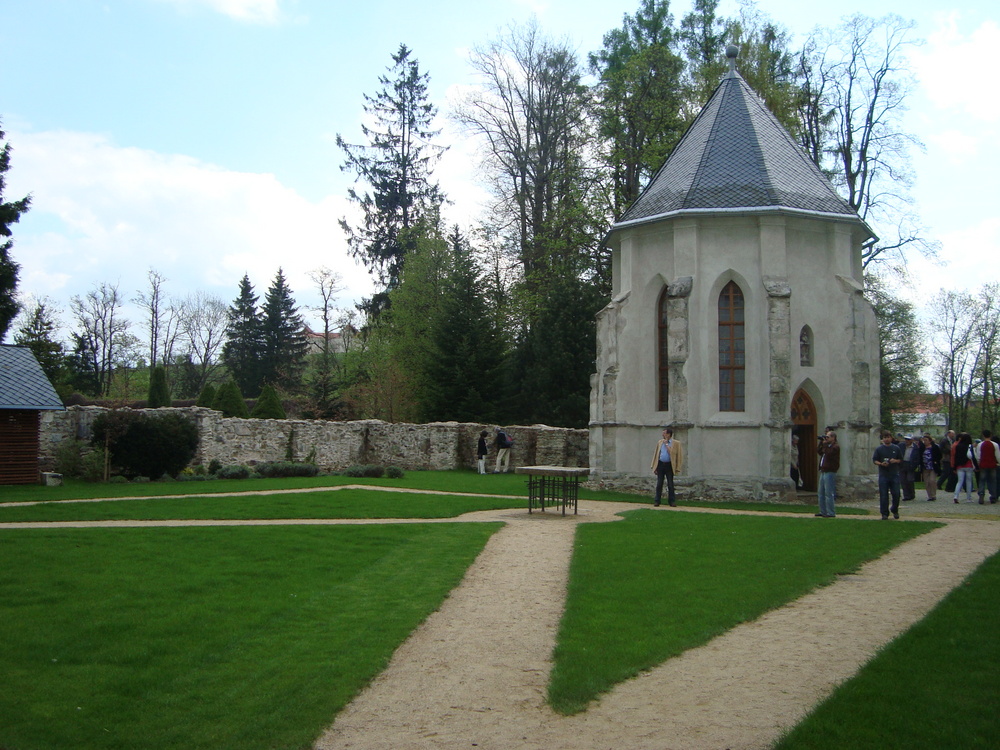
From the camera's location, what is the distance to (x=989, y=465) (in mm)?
21688

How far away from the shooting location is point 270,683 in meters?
6.57

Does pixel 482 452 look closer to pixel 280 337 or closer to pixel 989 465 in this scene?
pixel 989 465

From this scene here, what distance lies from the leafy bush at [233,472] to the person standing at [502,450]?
9.34 metres

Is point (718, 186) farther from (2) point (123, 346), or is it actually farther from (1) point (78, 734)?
(2) point (123, 346)

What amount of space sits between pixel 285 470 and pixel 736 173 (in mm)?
15414

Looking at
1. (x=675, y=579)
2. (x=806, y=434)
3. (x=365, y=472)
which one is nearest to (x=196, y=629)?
(x=675, y=579)

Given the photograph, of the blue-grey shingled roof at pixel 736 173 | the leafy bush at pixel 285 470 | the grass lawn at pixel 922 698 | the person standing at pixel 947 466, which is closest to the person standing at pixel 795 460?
the person standing at pixel 947 466

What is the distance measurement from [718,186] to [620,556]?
1438cm

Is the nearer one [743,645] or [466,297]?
[743,645]

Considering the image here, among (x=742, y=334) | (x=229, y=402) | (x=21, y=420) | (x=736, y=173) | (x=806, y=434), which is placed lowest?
(x=806, y=434)

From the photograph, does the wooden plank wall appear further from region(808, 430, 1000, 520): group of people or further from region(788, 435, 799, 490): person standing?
region(788, 435, 799, 490): person standing

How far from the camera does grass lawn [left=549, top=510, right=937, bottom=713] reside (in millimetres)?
7254

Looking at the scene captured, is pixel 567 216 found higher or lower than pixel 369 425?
higher

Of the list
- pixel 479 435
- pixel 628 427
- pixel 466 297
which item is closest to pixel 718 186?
pixel 628 427
